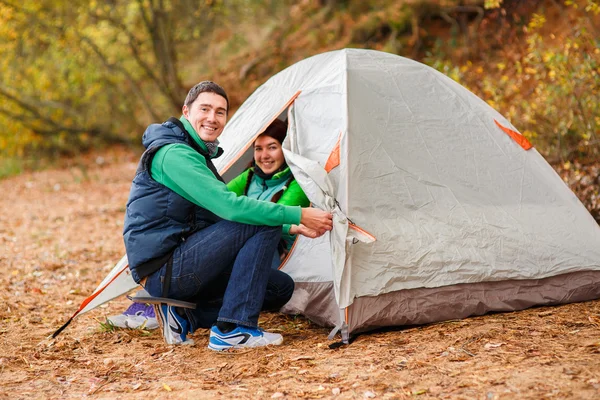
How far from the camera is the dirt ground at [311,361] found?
2.79 metres

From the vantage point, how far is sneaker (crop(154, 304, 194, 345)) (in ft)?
12.2

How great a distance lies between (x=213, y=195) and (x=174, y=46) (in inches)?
433

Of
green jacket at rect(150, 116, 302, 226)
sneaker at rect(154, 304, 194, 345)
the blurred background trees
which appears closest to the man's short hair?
green jacket at rect(150, 116, 302, 226)

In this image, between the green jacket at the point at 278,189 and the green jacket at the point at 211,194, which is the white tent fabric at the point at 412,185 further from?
the green jacket at the point at 211,194

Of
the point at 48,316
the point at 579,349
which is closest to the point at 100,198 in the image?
the point at 48,316

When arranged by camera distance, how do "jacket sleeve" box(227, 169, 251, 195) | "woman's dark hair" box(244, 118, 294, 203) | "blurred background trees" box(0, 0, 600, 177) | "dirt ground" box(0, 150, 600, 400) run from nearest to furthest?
"dirt ground" box(0, 150, 600, 400), "woman's dark hair" box(244, 118, 294, 203), "jacket sleeve" box(227, 169, 251, 195), "blurred background trees" box(0, 0, 600, 177)

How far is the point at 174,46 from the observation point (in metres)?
13.6

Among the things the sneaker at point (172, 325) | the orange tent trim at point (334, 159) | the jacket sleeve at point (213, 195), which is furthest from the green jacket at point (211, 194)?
the sneaker at point (172, 325)

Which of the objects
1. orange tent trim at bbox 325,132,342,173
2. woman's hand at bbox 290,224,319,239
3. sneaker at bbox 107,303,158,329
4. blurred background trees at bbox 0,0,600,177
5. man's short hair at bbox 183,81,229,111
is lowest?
sneaker at bbox 107,303,158,329

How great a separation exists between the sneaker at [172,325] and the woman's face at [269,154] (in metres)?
1.21

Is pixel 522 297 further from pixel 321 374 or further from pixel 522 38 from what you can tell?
pixel 522 38

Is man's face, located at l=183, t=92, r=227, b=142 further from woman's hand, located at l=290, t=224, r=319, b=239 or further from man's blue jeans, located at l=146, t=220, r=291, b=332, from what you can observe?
woman's hand, located at l=290, t=224, r=319, b=239

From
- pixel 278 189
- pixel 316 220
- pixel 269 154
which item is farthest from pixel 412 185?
pixel 269 154

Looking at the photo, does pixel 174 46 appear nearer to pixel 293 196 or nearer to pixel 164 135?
pixel 293 196
